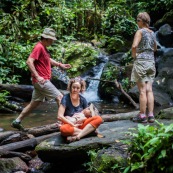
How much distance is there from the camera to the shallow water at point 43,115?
7702mm

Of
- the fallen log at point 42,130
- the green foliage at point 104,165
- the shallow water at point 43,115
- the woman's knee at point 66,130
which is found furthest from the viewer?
the shallow water at point 43,115

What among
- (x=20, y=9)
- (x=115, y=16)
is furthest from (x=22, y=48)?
(x=115, y=16)

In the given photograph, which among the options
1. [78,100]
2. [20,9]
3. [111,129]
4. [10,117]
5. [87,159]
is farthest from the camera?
[20,9]

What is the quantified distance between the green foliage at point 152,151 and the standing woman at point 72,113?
1.25 m

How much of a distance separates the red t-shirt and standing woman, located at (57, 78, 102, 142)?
1156 mm

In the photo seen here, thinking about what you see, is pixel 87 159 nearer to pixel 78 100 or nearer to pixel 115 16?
pixel 78 100

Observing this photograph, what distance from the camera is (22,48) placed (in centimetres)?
1377

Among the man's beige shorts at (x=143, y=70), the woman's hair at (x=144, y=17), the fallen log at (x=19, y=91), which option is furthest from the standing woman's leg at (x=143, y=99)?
the fallen log at (x=19, y=91)

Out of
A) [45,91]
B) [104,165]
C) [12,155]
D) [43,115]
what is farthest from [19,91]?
[104,165]

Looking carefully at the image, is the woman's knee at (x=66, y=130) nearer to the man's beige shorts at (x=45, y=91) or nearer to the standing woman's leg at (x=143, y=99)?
the man's beige shorts at (x=45, y=91)

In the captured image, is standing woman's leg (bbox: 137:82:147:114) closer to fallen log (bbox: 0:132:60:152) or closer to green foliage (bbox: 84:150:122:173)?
green foliage (bbox: 84:150:122:173)

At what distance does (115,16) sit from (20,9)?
4910 millimetres

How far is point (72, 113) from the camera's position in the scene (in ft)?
16.0

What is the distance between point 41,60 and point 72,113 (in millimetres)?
1458
